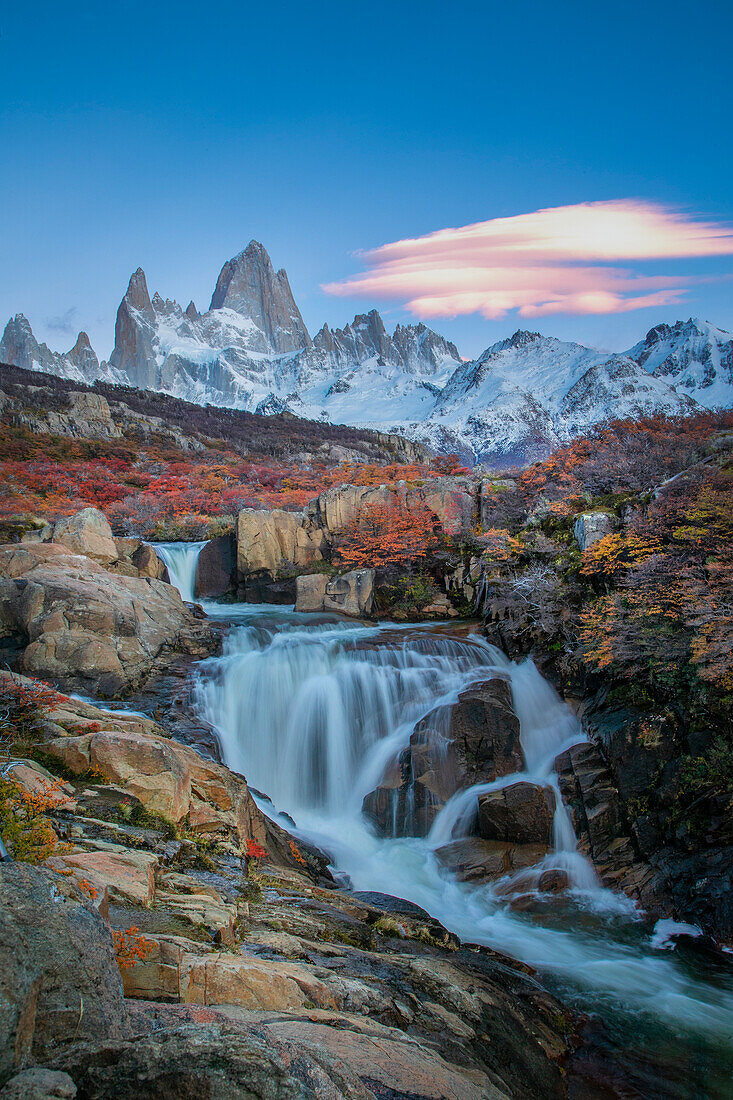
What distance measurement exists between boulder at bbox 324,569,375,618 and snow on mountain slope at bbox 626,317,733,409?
9982 cm

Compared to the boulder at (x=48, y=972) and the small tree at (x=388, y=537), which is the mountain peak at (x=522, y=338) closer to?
the small tree at (x=388, y=537)

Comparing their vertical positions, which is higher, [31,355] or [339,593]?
[31,355]

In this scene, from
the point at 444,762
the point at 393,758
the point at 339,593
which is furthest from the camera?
the point at 339,593

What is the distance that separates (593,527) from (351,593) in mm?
10503

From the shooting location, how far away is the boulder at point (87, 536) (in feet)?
69.9

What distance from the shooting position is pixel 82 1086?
2662 mm

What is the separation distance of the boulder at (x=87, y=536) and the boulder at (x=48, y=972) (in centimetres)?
1961

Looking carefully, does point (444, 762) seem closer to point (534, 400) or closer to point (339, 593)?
point (339, 593)

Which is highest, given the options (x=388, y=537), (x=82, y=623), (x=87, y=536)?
(x=388, y=537)

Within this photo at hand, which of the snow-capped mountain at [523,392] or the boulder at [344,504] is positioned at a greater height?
the snow-capped mountain at [523,392]

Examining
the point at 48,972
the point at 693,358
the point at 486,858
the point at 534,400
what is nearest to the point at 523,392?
the point at 534,400

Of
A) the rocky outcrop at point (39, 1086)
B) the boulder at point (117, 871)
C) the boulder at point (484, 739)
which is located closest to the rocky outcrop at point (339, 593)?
the boulder at point (484, 739)

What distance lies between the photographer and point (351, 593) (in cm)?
2475

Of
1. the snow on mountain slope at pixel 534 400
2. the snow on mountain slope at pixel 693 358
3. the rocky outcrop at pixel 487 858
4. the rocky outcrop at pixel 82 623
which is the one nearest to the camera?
the rocky outcrop at pixel 487 858
